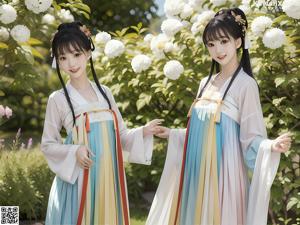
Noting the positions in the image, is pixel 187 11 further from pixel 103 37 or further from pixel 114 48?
pixel 103 37

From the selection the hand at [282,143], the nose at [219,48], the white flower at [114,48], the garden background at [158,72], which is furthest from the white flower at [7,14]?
the hand at [282,143]

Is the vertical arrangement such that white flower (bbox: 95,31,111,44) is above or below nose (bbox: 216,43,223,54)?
above

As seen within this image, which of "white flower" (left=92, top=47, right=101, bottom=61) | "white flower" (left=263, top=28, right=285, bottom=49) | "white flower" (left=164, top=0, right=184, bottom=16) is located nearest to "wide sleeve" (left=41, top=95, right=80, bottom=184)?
"white flower" (left=263, top=28, right=285, bottom=49)

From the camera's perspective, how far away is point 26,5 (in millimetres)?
4684

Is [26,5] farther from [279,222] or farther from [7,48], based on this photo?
[279,222]

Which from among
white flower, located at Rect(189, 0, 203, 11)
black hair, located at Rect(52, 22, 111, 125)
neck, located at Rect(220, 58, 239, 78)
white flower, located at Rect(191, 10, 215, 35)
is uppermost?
white flower, located at Rect(189, 0, 203, 11)

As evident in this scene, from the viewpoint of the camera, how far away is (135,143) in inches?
139

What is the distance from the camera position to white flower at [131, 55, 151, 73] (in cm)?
539

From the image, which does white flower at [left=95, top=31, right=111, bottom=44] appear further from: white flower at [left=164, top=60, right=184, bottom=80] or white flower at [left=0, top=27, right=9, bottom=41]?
white flower at [left=0, top=27, right=9, bottom=41]

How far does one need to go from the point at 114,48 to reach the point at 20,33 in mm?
1187

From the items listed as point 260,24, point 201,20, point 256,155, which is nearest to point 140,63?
point 201,20

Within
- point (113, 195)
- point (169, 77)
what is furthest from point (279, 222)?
point (113, 195)

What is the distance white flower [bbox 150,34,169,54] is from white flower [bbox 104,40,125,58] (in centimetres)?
31

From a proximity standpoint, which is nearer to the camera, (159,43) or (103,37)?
(159,43)
